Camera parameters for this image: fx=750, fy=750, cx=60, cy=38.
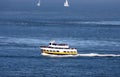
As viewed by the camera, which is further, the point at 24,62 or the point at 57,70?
the point at 24,62

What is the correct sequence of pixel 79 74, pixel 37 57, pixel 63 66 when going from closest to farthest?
1. pixel 79 74
2. pixel 63 66
3. pixel 37 57

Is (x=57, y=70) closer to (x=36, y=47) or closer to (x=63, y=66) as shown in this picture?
(x=63, y=66)

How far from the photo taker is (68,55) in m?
179

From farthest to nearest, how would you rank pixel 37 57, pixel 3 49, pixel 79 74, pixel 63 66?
pixel 3 49
pixel 37 57
pixel 63 66
pixel 79 74

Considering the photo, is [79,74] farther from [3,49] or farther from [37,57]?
[3,49]

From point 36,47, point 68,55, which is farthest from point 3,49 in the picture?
point 68,55

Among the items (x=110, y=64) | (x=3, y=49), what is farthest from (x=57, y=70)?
(x=3, y=49)

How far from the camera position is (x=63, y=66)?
16325 centimetres

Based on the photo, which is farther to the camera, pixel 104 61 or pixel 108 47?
pixel 108 47

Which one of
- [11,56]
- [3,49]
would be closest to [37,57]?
[11,56]

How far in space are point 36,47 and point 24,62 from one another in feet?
93.8

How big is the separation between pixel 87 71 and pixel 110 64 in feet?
40.9

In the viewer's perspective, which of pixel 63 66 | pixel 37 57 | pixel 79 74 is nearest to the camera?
pixel 79 74

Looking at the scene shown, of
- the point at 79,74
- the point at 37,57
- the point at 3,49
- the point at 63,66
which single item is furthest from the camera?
the point at 3,49
